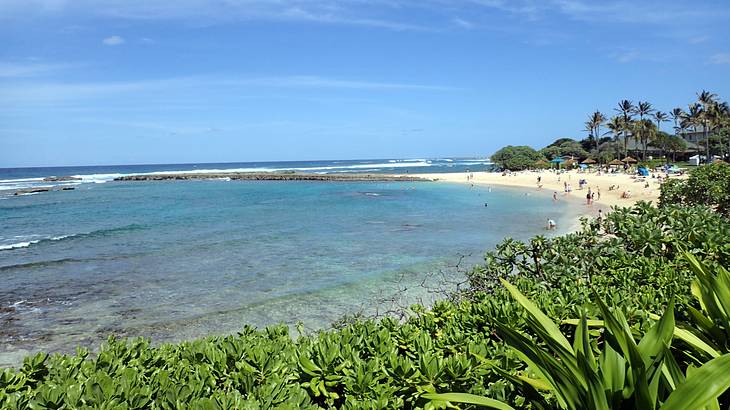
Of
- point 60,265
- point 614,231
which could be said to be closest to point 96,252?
point 60,265

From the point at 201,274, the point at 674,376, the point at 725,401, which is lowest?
the point at 201,274

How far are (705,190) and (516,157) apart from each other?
69.3m

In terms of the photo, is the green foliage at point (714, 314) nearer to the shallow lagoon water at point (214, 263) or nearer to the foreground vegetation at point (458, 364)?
the foreground vegetation at point (458, 364)

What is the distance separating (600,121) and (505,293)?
278 ft

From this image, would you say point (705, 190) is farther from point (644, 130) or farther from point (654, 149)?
point (654, 149)

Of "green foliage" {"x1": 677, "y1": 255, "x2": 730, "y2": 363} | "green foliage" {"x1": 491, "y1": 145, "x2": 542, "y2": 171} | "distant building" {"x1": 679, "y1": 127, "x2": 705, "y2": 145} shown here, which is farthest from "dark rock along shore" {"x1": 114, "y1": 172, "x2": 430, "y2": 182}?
"green foliage" {"x1": 677, "y1": 255, "x2": 730, "y2": 363}

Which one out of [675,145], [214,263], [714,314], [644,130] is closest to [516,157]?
[644,130]

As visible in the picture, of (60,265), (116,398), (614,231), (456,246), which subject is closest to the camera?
(116,398)

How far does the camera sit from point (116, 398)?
217 centimetres

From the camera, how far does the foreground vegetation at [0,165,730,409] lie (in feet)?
6.05

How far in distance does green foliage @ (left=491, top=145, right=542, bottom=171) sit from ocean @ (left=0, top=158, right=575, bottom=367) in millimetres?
44680

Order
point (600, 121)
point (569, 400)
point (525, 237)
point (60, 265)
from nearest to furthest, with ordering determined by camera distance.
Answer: point (569, 400) → point (60, 265) → point (525, 237) → point (600, 121)

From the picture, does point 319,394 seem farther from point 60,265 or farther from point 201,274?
point 60,265

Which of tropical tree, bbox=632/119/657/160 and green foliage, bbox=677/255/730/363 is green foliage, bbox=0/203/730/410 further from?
tropical tree, bbox=632/119/657/160
